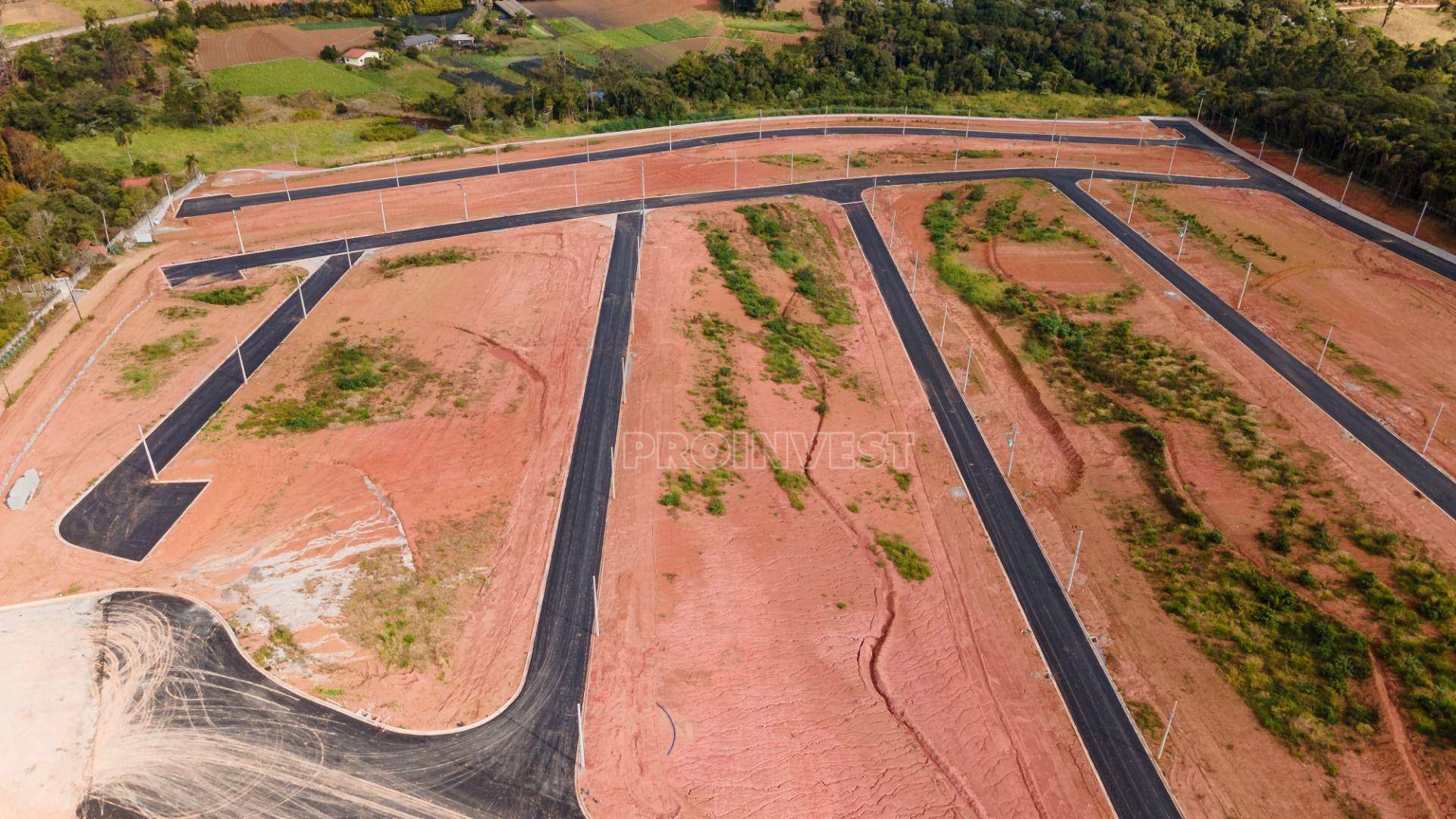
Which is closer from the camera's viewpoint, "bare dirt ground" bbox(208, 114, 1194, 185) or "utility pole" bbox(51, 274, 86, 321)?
"utility pole" bbox(51, 274, 86, 321)

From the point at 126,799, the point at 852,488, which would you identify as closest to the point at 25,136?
the point at 126,799

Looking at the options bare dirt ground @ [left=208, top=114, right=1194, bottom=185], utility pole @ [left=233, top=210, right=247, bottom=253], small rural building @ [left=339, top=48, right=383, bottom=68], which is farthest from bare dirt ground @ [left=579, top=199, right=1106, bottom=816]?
small rural building @ [left=339, top=48, right=383, bottom=68]

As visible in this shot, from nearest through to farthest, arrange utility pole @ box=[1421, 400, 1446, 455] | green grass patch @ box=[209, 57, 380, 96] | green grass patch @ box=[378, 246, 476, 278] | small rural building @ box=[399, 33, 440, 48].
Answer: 1. utility pole @ box=[1421, 400, 1446, 455]
2. green grass patch @ box=[378, 246, 476, 278]
3. green grass patch @ box=[209, 57, 380, 96]
4. small rural building @ box=[399, 33, 440, 48]

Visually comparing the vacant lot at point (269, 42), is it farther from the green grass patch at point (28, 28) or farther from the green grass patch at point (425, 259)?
the green grass patch at point (425, 259)

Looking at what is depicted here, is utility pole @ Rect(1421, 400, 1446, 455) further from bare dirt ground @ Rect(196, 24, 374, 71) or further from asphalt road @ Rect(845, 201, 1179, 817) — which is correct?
bare dirt ground @ Rect(196, 24, 374, 71)

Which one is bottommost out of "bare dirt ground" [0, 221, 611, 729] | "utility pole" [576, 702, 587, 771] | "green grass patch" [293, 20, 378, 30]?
"utility pole" [576, 702, 587, 771]

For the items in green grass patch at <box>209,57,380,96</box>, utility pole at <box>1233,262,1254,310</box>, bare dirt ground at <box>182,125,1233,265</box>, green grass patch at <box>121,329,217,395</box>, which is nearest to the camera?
green grass patch at <box>121,329,217,395</box>

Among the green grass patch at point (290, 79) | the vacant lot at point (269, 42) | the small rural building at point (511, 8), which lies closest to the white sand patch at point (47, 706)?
the green grass patch at point (290, 79)

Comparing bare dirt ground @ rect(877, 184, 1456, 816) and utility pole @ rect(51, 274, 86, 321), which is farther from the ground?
utility pole @ rect(51, 274, 86, 321)
